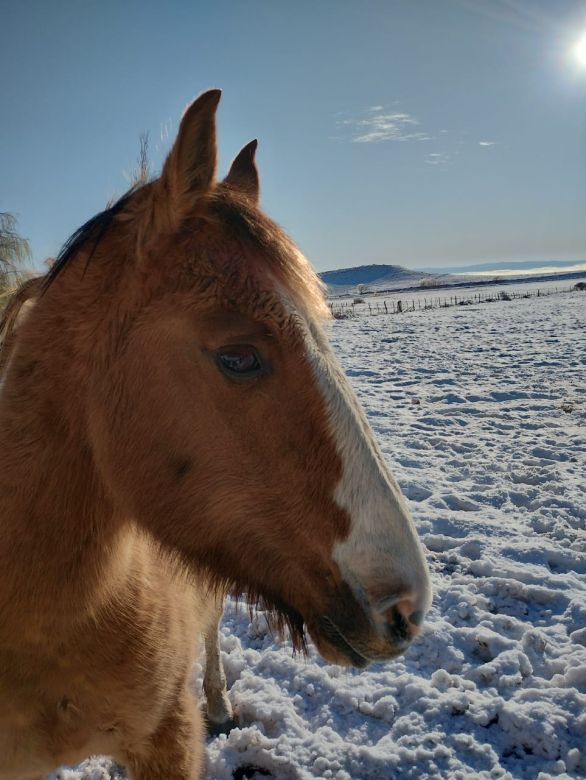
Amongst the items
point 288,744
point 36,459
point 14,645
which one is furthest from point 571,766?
point 36,459

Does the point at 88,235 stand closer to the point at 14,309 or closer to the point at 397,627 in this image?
the point at 14,309


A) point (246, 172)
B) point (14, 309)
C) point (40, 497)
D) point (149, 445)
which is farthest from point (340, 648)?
point (246, 172)

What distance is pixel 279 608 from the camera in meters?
1.69

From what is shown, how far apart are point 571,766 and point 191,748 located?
78.2 inches

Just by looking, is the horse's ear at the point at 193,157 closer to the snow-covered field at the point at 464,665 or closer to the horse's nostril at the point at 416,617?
the horse's nostril at the point at 416,617

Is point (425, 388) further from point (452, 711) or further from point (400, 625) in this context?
point (400, 625)

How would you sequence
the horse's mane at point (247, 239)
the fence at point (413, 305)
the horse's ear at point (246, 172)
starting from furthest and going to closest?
the fence at point (413, 305) < the horse's ear at point (246, 172) < the horse's mane at point (247, 239)

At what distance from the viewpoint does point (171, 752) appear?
7.06ft

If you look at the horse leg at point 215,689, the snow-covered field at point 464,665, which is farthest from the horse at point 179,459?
the snow-covered field at point 464,665

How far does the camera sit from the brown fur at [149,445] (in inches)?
60.0

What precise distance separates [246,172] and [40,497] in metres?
1.60

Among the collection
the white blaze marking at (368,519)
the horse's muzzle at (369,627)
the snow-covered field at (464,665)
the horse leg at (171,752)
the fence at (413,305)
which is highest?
the fence at (413,305)

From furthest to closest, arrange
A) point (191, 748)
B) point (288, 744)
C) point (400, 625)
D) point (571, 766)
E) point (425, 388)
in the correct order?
point (425, 388)
point (288, 744)
point (571, 766)
point (191, 748)
point (400, 625)

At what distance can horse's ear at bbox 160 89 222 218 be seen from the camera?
1.51 m
